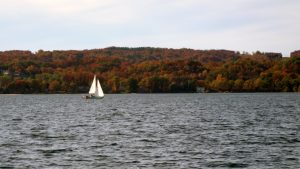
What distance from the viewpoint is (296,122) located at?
75.8m

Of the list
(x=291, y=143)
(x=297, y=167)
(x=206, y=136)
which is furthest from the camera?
(x=206, y=136)

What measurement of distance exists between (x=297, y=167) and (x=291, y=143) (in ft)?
41.1

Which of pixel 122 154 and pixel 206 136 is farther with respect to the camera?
pixel 206 136

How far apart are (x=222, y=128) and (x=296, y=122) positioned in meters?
13.4

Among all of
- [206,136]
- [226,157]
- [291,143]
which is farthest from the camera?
[206,136]

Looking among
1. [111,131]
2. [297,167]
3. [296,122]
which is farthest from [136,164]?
[296,122]

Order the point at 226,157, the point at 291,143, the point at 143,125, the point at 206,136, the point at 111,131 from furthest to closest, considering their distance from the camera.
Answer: the point at 143,125
the point at 111,131
the point at 206,136
the point at 291,143
the point at 226,157

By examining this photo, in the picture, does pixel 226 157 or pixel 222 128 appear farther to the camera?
pixel 222 128

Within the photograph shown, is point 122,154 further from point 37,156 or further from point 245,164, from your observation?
point 245,164

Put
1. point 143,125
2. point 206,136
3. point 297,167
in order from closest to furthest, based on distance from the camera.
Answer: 1. point 297,167
2. point 206,136
3. point 143,125

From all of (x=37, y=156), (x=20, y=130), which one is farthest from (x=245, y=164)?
(x=20, y=130)

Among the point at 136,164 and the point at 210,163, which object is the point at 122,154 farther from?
the point at 210,163

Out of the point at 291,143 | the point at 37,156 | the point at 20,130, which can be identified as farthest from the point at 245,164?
the point at 20,130

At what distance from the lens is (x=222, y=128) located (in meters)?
67.6
